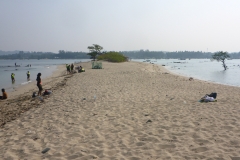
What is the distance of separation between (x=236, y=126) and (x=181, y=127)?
164 centimetres

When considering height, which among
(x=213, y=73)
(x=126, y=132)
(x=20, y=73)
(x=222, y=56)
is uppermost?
(x=222, y=56)

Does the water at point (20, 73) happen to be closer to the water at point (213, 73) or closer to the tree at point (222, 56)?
the water at point (213, 73)

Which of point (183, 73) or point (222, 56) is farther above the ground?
point (222, 56)

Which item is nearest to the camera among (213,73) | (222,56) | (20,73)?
(213,73)

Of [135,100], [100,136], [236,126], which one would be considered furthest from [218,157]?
[135,100]

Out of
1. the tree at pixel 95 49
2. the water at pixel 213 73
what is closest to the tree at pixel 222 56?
the water at pixel 213 73

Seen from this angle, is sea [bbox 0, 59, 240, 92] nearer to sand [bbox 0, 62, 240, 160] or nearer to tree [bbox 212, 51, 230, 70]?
tree [bbox 212, 51, 230, 70]

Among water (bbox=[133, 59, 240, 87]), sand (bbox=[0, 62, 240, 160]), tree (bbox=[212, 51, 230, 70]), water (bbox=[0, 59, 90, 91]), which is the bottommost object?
water (bbox=[0, 59, 90, 91])

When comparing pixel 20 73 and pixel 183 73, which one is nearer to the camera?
pixel 183 73

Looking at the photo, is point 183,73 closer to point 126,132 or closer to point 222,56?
point 222,56

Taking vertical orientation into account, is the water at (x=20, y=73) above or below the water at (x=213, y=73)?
below

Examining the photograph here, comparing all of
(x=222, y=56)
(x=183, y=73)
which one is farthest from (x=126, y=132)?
(x=222, y=56)

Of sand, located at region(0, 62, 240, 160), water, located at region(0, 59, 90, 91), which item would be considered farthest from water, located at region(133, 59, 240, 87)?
water, located at region(0, 59, 90, 91)

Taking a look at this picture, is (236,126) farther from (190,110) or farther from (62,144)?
(62,144)
